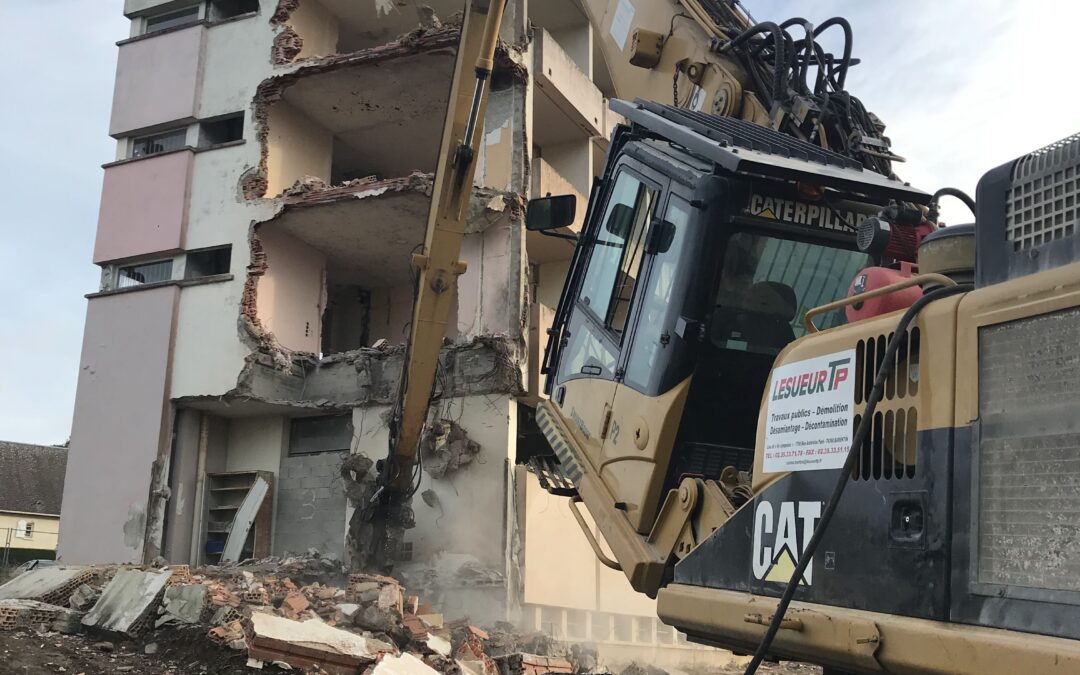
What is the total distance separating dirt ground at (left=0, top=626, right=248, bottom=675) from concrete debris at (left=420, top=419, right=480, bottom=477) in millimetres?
5223

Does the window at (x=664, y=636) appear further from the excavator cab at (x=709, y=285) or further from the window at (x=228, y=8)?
the window at (x=228, y=8)

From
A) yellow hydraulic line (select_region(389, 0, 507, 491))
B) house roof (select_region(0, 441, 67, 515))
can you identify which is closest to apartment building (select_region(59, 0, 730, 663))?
yellow hydraulic line (select_region(389, 0, 507, 491))

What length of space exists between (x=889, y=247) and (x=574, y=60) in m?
15.4

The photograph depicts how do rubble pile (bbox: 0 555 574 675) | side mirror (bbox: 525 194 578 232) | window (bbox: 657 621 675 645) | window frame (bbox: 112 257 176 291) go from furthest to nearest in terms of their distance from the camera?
1. window frame (bbox: 112 257 176 291)
2. window (bbox: 657 621 675 645)
3. rubble pile (bbox: 0 555 574 675)
4. side mirror (bbox: 525 194 578 232)

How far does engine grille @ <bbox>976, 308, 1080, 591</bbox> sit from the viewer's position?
2145 mm

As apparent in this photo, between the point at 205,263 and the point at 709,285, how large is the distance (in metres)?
13.7

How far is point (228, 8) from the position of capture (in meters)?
17.2

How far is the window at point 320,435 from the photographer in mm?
14875

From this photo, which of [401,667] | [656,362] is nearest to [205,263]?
[401,667]

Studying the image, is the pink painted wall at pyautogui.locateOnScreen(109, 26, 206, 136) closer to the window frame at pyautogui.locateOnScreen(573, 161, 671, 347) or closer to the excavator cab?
the window frame at pyautogui.locateOnScreen(573, 161, 671, 347)

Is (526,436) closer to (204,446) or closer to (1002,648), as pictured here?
(204,446)

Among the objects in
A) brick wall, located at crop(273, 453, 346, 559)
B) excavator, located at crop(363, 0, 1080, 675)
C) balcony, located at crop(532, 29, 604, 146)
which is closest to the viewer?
→ excavator, located at crop(363, 0, 1080, 675)

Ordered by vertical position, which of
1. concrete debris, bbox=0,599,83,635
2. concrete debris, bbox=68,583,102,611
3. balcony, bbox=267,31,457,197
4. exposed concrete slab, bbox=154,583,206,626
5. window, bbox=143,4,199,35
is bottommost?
concrete debris, bbox=0,599,83,635

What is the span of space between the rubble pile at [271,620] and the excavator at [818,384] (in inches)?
110
